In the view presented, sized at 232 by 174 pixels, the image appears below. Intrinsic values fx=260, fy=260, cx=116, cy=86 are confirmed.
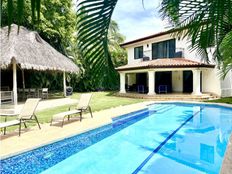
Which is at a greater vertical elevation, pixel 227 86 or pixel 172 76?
pixel 172 76

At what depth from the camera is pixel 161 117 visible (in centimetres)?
1684

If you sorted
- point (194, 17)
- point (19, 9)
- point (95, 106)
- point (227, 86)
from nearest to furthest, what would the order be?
point (19, 9), point (194, 17), point (95, 106), point (227, 86)

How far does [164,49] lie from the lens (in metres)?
31.4

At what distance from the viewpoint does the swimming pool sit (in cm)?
810

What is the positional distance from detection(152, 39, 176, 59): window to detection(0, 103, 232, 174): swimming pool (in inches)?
649

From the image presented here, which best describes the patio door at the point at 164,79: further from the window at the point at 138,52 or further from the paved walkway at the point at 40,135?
the paved walkway at the point at 40,135

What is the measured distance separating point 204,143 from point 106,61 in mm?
10504

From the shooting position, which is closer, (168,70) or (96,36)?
(96,36)

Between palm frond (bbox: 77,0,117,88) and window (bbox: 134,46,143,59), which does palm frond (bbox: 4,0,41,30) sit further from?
window (bbox: 134,46,143,59)

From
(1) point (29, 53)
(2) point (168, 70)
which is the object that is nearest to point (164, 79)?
(2) point (168, 70)

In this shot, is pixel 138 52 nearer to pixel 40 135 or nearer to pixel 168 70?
pixel 168 70

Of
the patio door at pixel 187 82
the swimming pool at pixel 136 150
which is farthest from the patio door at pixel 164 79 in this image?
the swimming pool at pixel 136 150

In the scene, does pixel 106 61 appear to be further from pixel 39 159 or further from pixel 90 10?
pixel 39 159

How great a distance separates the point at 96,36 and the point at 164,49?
30796mm
